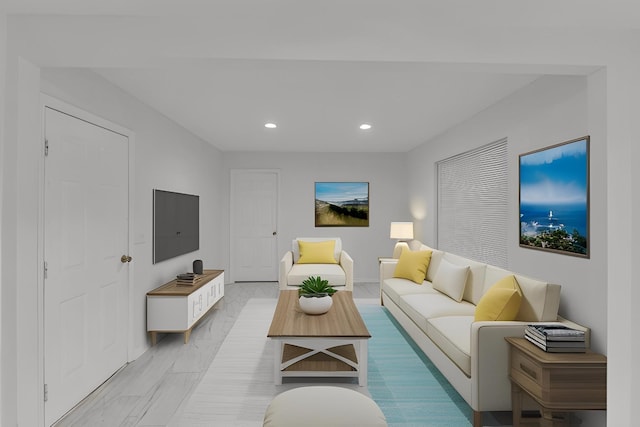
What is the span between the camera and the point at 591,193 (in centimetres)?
239

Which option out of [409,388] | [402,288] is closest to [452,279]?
[402,288]

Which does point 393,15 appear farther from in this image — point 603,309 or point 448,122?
point 448,122

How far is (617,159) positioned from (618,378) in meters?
1.16

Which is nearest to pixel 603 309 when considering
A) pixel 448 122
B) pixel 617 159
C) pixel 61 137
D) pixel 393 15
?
pixel 617 159

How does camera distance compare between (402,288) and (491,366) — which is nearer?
(491,366)

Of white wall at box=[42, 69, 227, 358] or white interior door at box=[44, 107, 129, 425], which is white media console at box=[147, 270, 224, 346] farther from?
white interior door at box=[44, 107, 129, 425]

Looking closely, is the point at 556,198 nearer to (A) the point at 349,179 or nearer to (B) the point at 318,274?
(B) the point at 318,274

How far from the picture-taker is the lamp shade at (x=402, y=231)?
6.20m

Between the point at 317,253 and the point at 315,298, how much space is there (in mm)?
2735

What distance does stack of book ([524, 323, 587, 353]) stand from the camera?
2.19 metres

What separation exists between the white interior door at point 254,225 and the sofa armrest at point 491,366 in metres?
5.07

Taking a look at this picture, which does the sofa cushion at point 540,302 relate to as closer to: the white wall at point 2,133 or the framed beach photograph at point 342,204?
the white wall at point 2,133

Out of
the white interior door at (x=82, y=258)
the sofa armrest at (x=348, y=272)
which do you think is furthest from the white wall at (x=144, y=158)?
the sofa armrest at (x=348, y=272)

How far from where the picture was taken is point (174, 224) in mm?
4473
